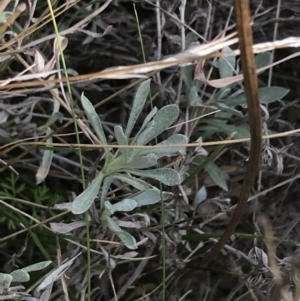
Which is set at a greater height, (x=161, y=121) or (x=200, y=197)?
(x=161, y=121)

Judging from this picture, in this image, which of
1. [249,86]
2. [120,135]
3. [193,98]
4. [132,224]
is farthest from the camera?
[193,98]

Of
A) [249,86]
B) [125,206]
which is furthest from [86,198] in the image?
[249,86]

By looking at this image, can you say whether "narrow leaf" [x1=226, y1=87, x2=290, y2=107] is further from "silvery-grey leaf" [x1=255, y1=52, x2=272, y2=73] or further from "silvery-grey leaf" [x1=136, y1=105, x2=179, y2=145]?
"silvery-grey leaf" [x1=136, y1=105, x2=179, y2=145]

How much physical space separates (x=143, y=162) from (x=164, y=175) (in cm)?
4

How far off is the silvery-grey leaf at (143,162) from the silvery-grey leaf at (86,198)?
47 millimetres

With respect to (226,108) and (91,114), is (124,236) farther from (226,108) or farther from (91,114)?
(226,108)

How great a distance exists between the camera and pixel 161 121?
73 cm

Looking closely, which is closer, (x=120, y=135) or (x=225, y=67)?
Result: (x=120, y=135)

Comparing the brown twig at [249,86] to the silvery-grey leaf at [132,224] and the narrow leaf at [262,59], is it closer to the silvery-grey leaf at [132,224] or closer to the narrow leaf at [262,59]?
the silvery-grey leaf at [132,224]

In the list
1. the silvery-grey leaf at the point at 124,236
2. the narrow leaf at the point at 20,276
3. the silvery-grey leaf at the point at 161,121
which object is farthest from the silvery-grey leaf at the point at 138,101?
the narrow leaf at the point at 20,276

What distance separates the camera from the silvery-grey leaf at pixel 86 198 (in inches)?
27.3

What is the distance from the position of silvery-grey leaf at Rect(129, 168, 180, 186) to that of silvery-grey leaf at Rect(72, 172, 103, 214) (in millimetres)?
55

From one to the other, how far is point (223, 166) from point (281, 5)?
1.17 feet

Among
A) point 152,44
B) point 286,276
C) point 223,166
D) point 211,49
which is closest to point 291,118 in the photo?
point 223,166
